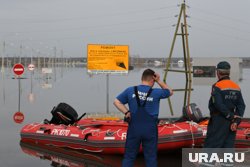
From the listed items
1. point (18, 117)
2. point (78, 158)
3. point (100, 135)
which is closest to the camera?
point (78, 158)

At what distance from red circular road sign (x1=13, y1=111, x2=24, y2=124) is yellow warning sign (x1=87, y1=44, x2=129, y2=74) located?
327 centimetres

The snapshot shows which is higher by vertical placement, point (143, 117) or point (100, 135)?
point (143, 117)

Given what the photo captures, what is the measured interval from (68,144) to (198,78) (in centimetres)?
877

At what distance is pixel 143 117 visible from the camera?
6867mm

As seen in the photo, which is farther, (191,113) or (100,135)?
(191,113)

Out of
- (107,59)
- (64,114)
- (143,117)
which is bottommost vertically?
(64,114)

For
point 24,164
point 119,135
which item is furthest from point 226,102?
point 24,164

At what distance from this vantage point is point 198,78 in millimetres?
18453

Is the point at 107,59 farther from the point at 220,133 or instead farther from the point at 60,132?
the point at 220,133

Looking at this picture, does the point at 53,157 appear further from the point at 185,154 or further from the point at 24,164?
the point at 185,154

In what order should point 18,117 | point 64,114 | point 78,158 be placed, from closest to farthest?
point 78,158
point 64,114
point 18,117

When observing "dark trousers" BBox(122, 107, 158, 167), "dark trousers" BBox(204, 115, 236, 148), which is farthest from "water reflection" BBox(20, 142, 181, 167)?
"dark trousers" BBox(122, 107, 158, 167)

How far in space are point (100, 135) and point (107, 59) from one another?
26.7ft

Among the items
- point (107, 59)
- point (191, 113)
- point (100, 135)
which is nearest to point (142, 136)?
point (100, 135)
